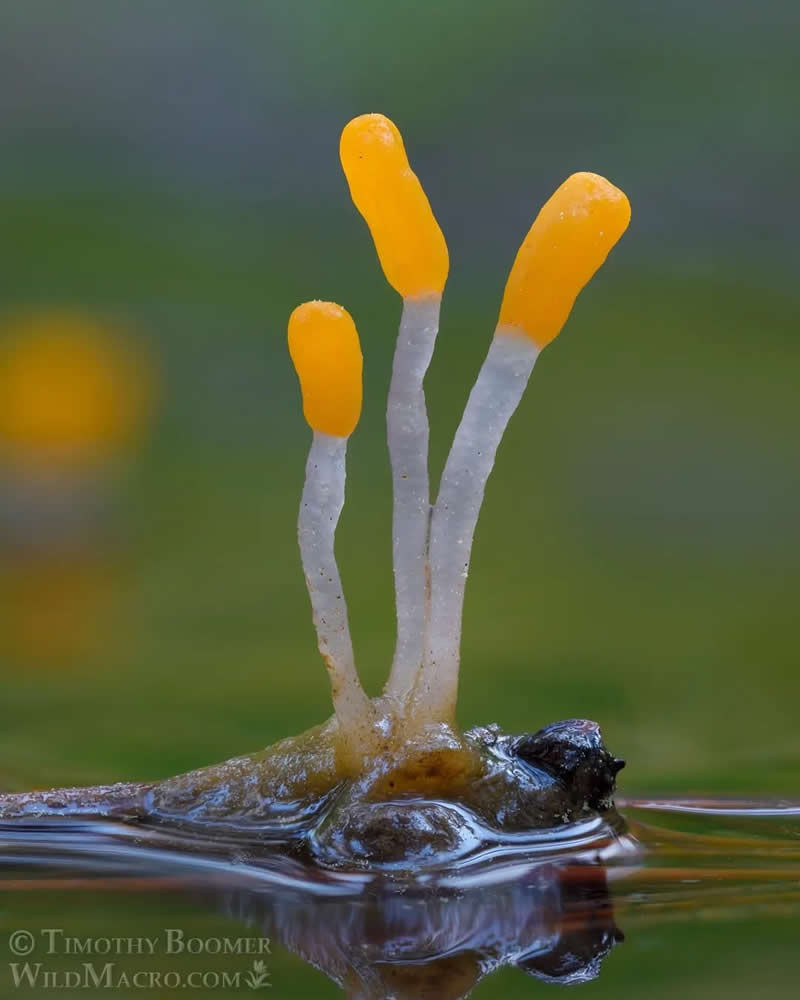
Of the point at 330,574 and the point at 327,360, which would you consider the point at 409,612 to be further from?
the point at 327,360

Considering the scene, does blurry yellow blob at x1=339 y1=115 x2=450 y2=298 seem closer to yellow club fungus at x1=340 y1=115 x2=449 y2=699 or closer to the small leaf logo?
yellow club fungus at x1=340 y1=115 x2=449 y2=699

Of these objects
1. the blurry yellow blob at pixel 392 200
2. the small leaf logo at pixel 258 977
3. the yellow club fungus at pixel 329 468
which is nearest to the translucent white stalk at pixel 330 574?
the yellow club fungus at pixel 329 468

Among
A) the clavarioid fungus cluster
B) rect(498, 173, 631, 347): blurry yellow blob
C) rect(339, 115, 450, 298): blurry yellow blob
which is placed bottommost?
the clavarioid fungus cluster

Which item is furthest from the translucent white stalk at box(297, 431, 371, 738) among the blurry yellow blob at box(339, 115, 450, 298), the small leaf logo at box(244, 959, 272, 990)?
the small leaf logo at box(244, 959, 272, 990)

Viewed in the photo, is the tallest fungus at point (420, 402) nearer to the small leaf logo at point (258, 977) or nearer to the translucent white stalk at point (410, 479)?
the translucent white stalk at point (410, 479)

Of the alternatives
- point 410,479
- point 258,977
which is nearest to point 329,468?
point 410,479

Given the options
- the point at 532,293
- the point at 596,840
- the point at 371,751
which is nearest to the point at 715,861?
the point at 596,840
